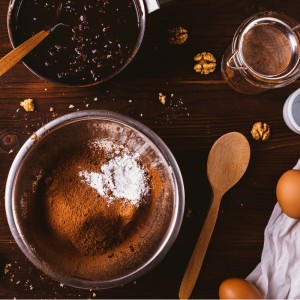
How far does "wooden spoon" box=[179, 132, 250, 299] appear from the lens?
1.13 m

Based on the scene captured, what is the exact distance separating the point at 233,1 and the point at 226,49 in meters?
0.12

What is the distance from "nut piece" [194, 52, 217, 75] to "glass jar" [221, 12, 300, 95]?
0.10ft

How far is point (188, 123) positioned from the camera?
1158 mm

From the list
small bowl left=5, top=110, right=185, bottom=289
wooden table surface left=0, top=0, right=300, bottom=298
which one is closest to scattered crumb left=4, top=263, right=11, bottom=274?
wooden table surface left=0, top=0, right=300, bottom=298

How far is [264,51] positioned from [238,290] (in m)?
0.59

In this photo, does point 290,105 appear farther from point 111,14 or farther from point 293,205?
point 111,14

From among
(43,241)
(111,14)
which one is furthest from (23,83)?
(43,241)

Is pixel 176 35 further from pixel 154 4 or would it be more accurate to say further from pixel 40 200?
pixel 40 200

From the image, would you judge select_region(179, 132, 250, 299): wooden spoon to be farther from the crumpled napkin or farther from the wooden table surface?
the crumpled napkin

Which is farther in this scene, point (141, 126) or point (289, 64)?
point (289, 64)

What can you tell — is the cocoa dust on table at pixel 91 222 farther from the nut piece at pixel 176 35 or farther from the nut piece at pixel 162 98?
the nut piece at pixel 176 35

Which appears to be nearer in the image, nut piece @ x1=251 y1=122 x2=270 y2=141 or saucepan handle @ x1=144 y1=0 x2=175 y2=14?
saucepan handle @ x1=144 y1=0 x2=175 y2=14

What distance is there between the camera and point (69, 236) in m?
1.06

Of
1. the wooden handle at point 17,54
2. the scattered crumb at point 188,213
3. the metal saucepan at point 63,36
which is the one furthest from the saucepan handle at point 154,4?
the scattered crumb at point 188,213
